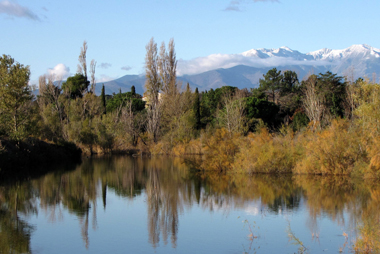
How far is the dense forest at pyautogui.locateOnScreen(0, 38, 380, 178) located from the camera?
75.9 ft

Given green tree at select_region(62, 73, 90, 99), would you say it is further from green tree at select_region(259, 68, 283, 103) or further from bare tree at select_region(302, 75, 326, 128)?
bare tree at select_region(302, 75, 326, 128)

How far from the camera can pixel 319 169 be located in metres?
24.1

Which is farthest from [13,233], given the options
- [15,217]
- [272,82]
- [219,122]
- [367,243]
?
[272,82]

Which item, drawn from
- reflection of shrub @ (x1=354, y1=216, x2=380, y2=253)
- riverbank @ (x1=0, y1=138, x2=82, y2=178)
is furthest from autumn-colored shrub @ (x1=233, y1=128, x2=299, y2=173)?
reflection of shrub @ (x1=354, y1=216, x2=380, y2=253)

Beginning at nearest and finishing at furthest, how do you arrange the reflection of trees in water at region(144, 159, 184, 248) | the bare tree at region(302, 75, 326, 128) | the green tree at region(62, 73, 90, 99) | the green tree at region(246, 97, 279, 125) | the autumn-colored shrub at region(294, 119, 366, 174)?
the reflection of trees in water at region(144, 159, 184, 248)
the autumn-colored shrub at region(294, 119, 366, 174)
the bare tree at region(302, 75, 326, 128)
the green tree at region(246, 97, 279, 125)
the green tree at region(62, 73, 90, 99)

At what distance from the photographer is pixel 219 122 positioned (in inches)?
1799

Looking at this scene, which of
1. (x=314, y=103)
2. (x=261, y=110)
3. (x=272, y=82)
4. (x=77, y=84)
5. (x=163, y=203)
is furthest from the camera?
(x=77, y=84)

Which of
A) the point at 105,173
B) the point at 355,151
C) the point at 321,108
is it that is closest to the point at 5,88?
the point at 105,173

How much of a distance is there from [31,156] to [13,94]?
4.85 m

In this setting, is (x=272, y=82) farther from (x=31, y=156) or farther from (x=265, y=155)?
(x=31, y=156)

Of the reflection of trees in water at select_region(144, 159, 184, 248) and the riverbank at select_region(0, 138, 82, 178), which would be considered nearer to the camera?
the reflection of trees in water at select_region(144, 159, 184, 248)

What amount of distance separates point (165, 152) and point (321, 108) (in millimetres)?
16575

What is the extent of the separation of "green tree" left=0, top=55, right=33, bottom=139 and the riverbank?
1.26 m

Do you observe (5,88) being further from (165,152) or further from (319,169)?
(319,169)
